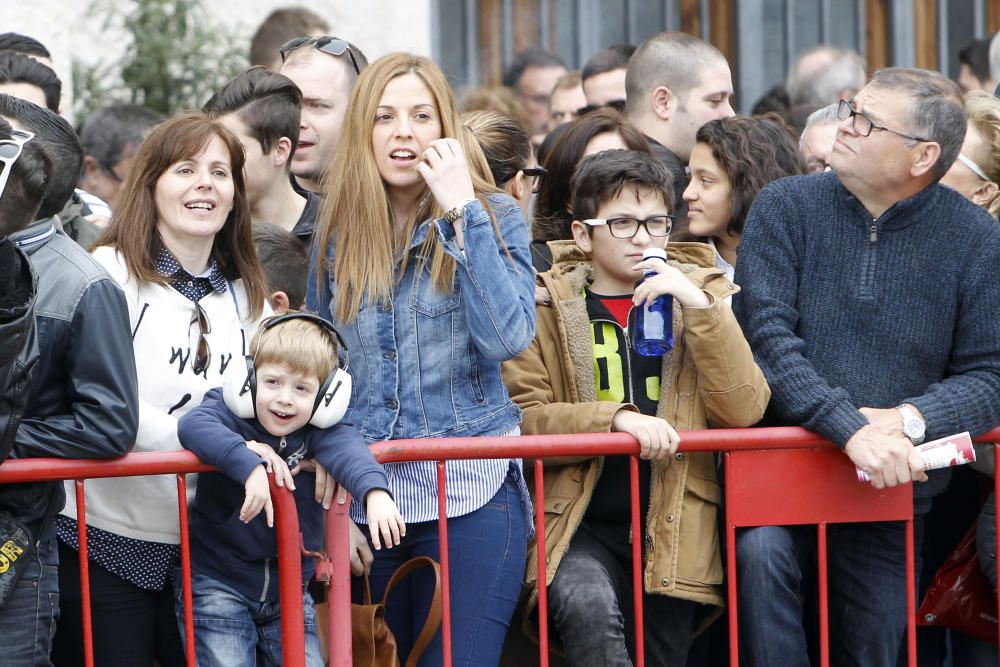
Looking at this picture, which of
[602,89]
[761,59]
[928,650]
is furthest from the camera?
[761,59]

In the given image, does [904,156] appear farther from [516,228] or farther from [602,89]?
[602,89]

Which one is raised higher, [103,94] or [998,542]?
[103,94]

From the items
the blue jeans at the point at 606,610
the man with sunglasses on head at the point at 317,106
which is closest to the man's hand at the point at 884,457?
the blue jeans at the point at 606,610

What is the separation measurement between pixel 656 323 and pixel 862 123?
0.86 metres

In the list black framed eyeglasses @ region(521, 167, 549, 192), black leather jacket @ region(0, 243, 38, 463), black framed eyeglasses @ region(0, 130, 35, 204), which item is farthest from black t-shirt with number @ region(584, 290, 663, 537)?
black framed eyeglasses @ region(0, 130, 35, 204)

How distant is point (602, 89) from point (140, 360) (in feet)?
11.6

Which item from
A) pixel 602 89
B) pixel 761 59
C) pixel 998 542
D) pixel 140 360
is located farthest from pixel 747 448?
pixel 761 59

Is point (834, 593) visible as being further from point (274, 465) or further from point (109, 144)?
point (109, 144)

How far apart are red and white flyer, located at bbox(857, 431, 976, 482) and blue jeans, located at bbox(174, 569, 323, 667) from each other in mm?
1664

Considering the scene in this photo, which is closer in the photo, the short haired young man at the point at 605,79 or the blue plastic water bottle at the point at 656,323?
the blue plastic water bottle at the point at 656,323

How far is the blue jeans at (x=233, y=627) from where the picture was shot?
370 centimetres

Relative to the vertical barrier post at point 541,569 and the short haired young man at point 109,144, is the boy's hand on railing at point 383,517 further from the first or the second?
the short haired young man at point 109,144

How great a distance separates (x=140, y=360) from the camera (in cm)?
387

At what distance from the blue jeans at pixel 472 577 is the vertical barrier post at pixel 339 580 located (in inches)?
7.7
